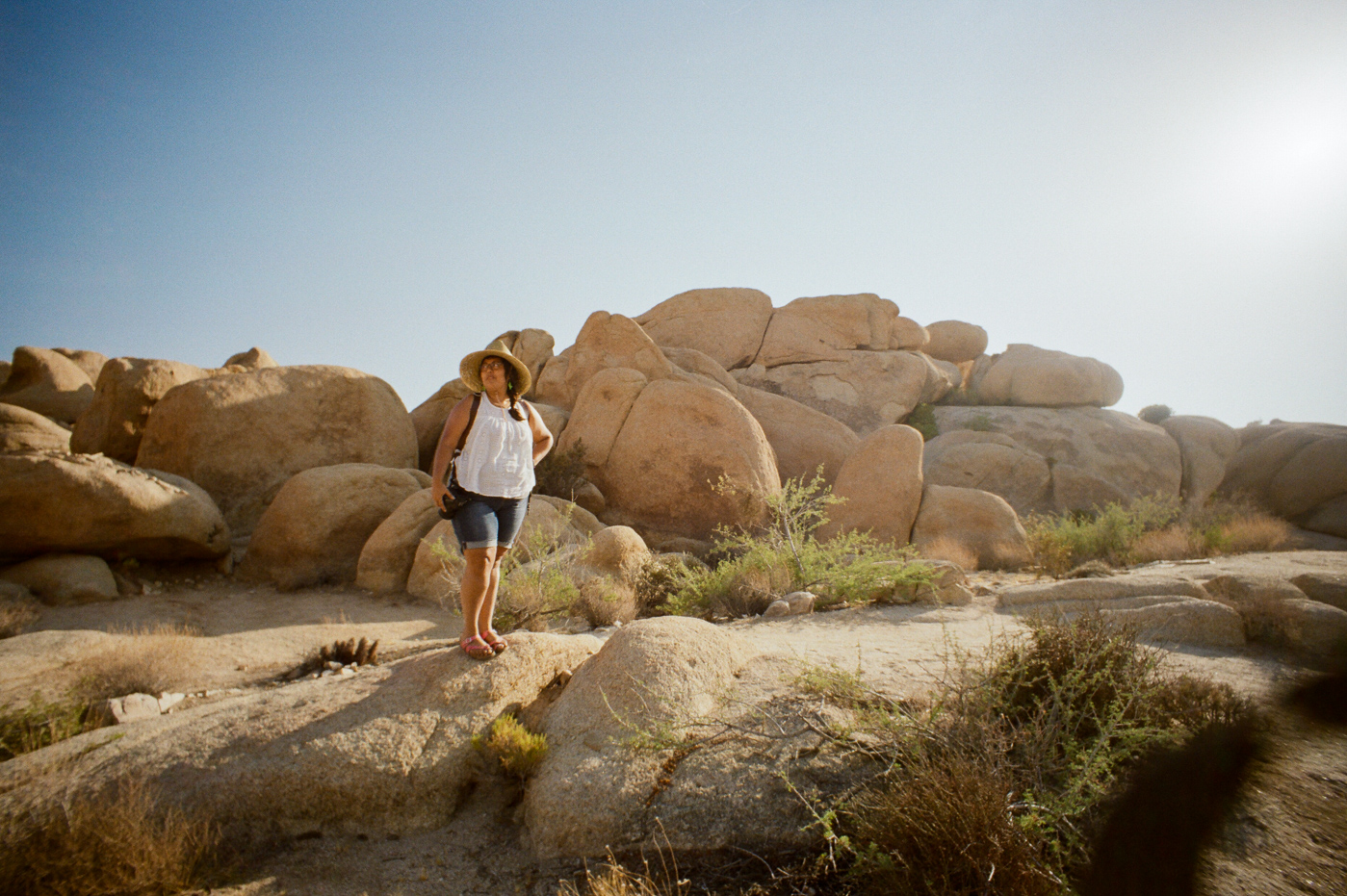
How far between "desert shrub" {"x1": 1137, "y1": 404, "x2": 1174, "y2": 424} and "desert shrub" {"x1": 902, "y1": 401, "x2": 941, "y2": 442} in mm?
10108

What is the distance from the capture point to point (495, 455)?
157 inches

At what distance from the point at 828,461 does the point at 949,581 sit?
23.6 feet

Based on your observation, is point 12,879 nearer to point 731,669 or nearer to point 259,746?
point 259,746

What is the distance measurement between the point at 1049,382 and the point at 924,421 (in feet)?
19.0

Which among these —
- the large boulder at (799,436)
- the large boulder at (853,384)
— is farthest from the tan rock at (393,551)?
the large boulder at (853,384)

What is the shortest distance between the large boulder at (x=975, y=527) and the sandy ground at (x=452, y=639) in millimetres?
1658

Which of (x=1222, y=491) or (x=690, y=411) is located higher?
(x=690, y=411)

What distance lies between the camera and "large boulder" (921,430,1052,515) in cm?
1712

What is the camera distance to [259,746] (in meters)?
3.52

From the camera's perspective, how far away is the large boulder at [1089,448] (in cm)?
1764

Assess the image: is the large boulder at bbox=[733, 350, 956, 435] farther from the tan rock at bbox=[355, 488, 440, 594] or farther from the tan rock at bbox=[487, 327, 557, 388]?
the tan rock at bbox=[355, 488, 440, 594]

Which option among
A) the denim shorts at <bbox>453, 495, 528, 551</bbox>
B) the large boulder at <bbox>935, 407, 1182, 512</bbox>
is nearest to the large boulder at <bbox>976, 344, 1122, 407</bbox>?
the large boulder at <bbox>935, 407, 1182, 512</bbox>

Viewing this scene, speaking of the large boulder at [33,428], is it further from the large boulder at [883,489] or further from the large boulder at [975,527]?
the large boulder at [975,527]

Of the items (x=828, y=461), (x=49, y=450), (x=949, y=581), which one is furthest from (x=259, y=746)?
(x=828, y=461)
